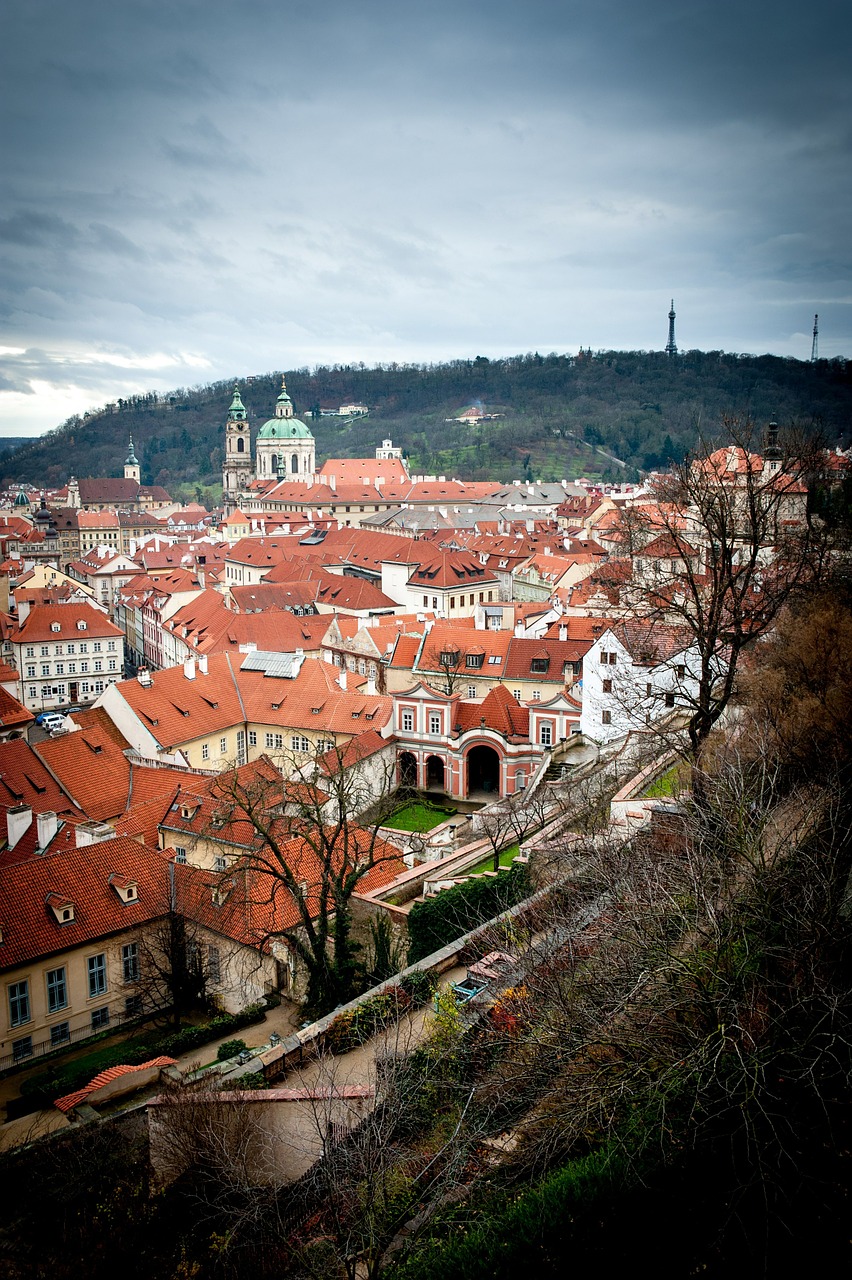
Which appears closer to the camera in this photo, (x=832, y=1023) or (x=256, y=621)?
(x=832, y=1023)

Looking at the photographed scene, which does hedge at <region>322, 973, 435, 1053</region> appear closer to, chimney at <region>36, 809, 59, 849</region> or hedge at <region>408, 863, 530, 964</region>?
hedge at <region>408, 863, 530, 964</region>

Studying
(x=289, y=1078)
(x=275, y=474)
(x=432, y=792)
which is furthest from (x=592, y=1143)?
(x=275, y=474)

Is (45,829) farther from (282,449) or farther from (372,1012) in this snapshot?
(282,449)

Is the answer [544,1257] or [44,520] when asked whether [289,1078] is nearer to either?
[544,1257]

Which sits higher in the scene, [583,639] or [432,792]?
[583,639]

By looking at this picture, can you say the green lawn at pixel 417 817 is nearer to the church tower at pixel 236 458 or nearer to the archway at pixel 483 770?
the archway at pixel 483 770

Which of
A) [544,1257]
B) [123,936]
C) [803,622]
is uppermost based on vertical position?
[803,622]

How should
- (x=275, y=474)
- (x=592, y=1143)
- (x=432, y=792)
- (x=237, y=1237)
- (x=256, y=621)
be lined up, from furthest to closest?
(x=275, y=474) < (x=256, y=621) < (x=432, y=792) < (x=237, y=1237) < (x=592, y=1143)
